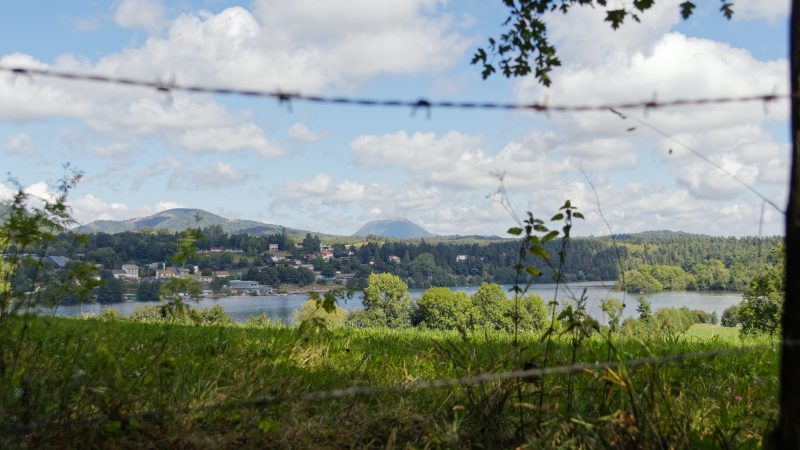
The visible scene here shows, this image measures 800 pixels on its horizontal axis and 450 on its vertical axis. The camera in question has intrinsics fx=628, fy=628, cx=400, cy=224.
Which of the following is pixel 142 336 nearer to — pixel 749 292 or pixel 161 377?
pixel 161 377

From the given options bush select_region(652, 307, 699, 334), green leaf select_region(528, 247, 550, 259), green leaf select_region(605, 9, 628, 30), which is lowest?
bush select_region(652, 307, 699, 334)

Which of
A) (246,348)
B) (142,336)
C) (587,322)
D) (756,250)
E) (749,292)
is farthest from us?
(749,292)

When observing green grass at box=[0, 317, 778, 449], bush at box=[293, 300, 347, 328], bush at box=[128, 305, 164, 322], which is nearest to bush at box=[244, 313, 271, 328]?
bush at box=[293, 300, 347, 328]

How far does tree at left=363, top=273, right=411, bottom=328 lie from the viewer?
243ft

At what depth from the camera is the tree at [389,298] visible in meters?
74.2

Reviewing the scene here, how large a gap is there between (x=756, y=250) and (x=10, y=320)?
474cm

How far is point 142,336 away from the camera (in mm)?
7734

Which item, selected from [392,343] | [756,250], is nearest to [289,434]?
[756,250]

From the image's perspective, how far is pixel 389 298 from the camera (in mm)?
75062

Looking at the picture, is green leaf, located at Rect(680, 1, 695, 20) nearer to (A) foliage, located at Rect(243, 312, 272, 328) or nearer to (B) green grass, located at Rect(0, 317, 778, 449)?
(B) green grass, located at Rect(0, 317, 778, 449)

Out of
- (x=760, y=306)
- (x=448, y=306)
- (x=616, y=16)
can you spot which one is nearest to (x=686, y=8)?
(x=616, y=16)

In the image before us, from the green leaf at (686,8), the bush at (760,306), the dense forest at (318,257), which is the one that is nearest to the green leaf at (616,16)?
the green leaf at (686,8)

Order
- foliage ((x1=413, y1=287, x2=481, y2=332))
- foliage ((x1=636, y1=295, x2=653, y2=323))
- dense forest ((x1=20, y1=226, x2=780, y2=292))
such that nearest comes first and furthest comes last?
1. dense forest ((x1=20, y1=226, x2=780, y2=292))
2. foliage ((x1=636, y1=295, x2=653, y2=323))
3. foliage ((x1=413, y1=287, x2=481, y2=332))

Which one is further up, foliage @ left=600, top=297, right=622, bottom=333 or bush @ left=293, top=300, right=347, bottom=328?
foliage @ left=600, top=297, right=622, bottom=333
